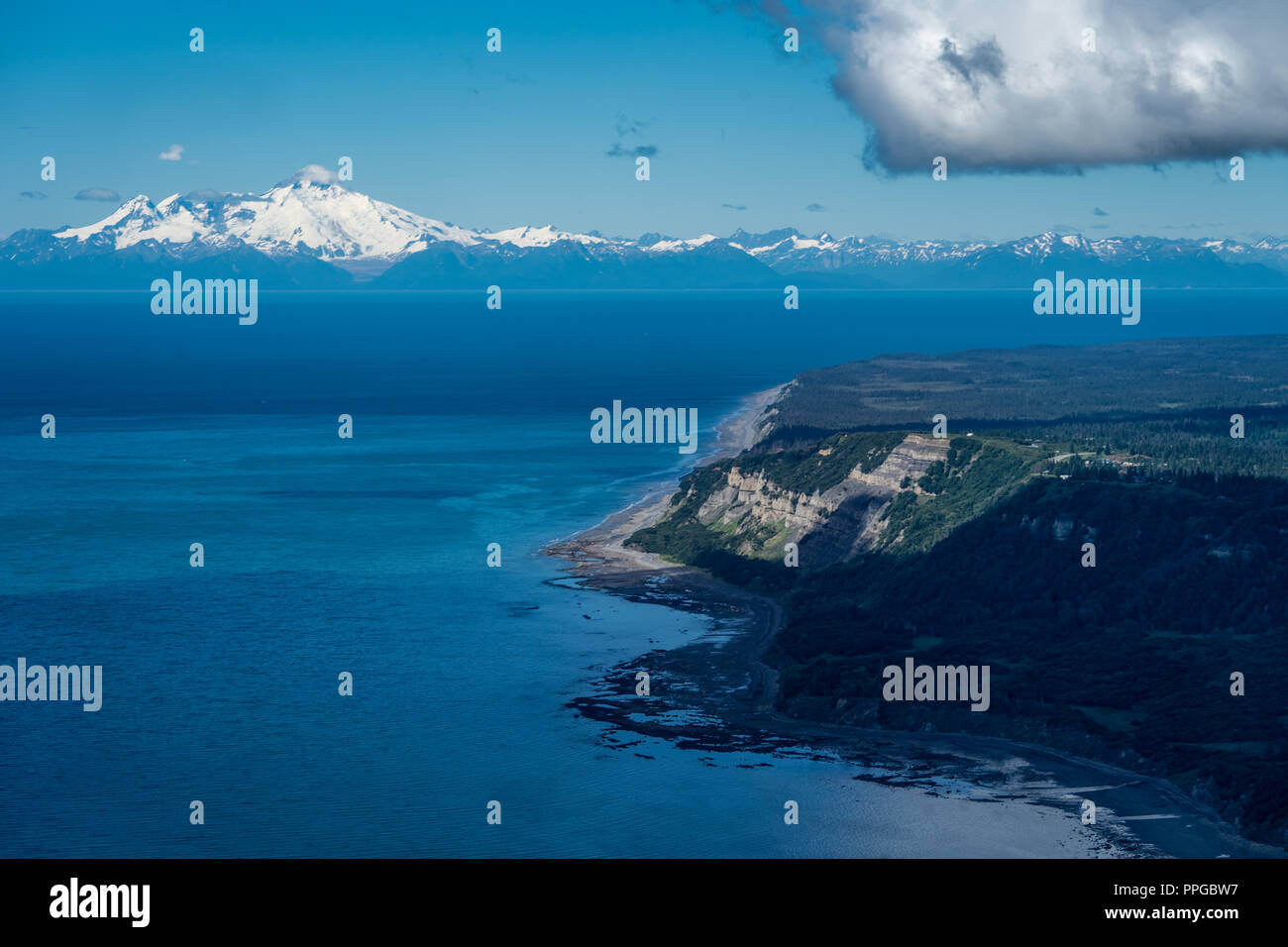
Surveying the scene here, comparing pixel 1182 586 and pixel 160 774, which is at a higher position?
pixel 1182 586

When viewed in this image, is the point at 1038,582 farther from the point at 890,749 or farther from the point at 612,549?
the point at 612,549

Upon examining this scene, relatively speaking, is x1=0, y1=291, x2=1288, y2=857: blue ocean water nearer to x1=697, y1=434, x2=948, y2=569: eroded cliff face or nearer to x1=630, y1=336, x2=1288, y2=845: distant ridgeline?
x1=630, y1=336, x2=1288, y2=845: distant ridgeline

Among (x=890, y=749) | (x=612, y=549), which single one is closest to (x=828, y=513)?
(x=612, y=549)

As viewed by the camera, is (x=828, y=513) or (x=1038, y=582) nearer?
(x=1038, y=582)

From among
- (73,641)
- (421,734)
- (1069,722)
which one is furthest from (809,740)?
Answer: (73,641)

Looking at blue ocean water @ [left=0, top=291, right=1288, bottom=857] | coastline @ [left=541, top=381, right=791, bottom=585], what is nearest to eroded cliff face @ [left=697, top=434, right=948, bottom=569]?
coastline @ [left=541, top=381, right=791, bottom=585]

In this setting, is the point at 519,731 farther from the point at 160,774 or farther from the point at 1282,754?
the point at 1282,754
